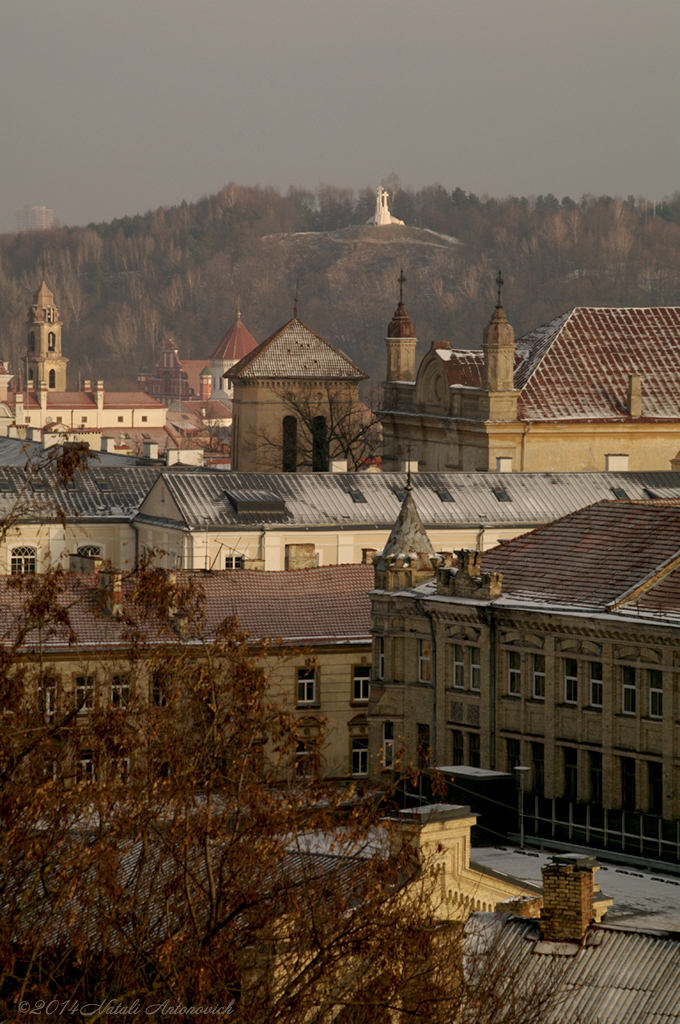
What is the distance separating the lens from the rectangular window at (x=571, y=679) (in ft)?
153

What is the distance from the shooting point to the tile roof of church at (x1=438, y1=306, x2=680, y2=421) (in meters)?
86.2

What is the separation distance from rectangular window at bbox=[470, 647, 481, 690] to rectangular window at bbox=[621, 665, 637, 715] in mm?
4337

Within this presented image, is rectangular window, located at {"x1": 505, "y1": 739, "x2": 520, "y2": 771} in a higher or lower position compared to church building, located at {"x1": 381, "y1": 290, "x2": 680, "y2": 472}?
lower

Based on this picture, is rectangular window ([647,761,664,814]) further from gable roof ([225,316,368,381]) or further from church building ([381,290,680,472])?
gable roof ([225,316,368,381])

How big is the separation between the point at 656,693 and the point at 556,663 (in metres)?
2.94

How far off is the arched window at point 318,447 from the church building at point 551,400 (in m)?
8.05

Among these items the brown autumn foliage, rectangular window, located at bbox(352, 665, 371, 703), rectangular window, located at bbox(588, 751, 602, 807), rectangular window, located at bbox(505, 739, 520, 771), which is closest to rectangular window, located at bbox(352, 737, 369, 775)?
rectangular window, located at bbox(352, 665, 371, 703)

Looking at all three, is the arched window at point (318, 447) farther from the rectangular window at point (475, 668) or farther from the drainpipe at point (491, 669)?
the drainpipe at point (491, 669)

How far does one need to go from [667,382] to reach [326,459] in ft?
60.9

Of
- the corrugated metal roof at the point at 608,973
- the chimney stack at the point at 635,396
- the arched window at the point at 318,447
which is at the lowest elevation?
the corrugated metal roof at the point at 608,973

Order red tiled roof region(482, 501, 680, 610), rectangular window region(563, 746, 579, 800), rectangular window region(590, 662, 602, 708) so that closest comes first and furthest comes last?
rectangular window region(590, 662, 602, 708)
rectangular window region(563, 746, 579, 800)
red tiled roof region(482, 501, 680, 610)

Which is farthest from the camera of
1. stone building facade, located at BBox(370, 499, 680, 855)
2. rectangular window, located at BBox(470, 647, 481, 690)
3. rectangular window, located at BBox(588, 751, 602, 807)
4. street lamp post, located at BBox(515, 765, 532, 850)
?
rectangular window, located at BBox(470, 647, 481, 690)

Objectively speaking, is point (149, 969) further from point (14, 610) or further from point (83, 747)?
point (14, 610)

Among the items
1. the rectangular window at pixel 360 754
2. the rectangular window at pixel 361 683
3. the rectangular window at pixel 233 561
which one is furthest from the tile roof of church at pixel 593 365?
the rectangular window at pixel 360 754
